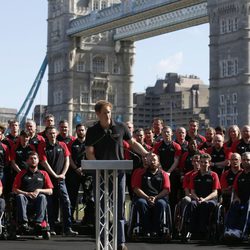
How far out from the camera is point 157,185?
1049 cm

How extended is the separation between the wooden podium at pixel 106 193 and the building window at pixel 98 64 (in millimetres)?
71001

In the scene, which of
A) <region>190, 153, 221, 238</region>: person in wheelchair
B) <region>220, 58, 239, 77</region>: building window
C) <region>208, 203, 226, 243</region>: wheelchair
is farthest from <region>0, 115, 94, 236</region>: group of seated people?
<region>220, 58, 239, 77</region>: building window

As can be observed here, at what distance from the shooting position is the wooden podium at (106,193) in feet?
21.3

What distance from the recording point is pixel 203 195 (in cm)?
1052

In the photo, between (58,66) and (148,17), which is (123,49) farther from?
(148,17)

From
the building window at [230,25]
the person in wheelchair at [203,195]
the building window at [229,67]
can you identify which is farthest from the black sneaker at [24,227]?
the building window at [230,25]

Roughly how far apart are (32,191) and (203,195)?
243 cm

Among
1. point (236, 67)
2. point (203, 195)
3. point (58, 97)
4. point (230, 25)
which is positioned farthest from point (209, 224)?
point (58, 97)

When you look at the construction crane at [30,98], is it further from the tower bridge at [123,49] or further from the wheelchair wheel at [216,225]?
the wheelchair wheel at [216,225]

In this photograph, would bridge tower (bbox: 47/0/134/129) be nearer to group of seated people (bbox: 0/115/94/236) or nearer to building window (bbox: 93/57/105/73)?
building window (bbox: 93/57/105/73)

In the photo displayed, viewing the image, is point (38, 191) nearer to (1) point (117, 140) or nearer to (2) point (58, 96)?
(1) point (117, 140)

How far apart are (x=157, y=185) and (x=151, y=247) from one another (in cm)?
139

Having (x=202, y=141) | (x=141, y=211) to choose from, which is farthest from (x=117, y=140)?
(x=202, y=141)

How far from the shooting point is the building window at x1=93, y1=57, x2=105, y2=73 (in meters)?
77.6
